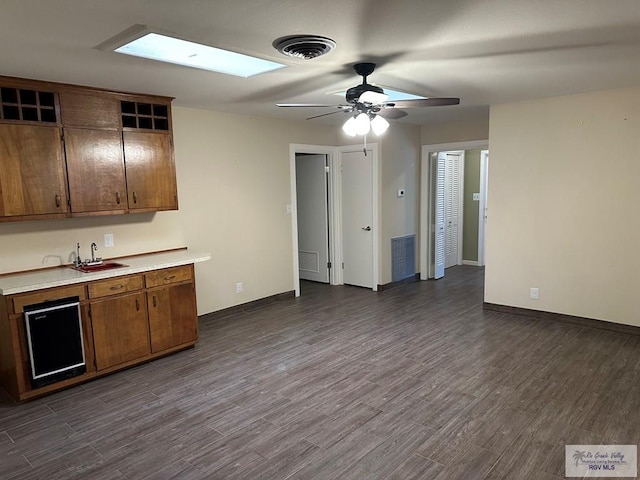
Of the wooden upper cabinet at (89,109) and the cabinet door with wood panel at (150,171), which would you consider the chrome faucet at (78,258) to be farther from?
the wooden upper cabinet at (89,109)

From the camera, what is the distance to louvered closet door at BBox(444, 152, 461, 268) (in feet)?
24.3

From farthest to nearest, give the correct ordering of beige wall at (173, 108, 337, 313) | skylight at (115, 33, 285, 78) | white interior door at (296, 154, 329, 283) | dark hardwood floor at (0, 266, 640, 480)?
white interior door at (296, 154, 329, 283) → beige wall at (173, 108, 337, 313) → skylight at (115, 33, 285, 78) → dark hardwood floor at (0, 266, 640, 480)

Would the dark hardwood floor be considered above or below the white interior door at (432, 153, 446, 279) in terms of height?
below

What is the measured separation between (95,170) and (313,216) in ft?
11.4

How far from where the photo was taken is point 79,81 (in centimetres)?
342

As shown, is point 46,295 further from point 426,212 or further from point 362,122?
point 426,212

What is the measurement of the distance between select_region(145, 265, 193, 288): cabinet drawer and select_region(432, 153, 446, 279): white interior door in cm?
417

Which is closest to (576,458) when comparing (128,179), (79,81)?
(128,179)

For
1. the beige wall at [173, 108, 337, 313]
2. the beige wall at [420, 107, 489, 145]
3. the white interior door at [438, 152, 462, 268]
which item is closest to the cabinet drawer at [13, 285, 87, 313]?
the beige wall at [173, 108, 337, 313]

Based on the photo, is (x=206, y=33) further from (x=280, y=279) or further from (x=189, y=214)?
(x=280, y=279)

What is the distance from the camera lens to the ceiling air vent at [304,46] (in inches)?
97.6

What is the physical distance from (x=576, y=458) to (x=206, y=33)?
3.16 m

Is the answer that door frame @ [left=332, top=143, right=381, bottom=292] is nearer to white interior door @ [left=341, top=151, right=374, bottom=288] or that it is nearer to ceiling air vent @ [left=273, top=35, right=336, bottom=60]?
white interior door @ [left=341, top=151, right=374, bottom=288]

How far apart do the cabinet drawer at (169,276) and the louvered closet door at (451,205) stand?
4727 mm
